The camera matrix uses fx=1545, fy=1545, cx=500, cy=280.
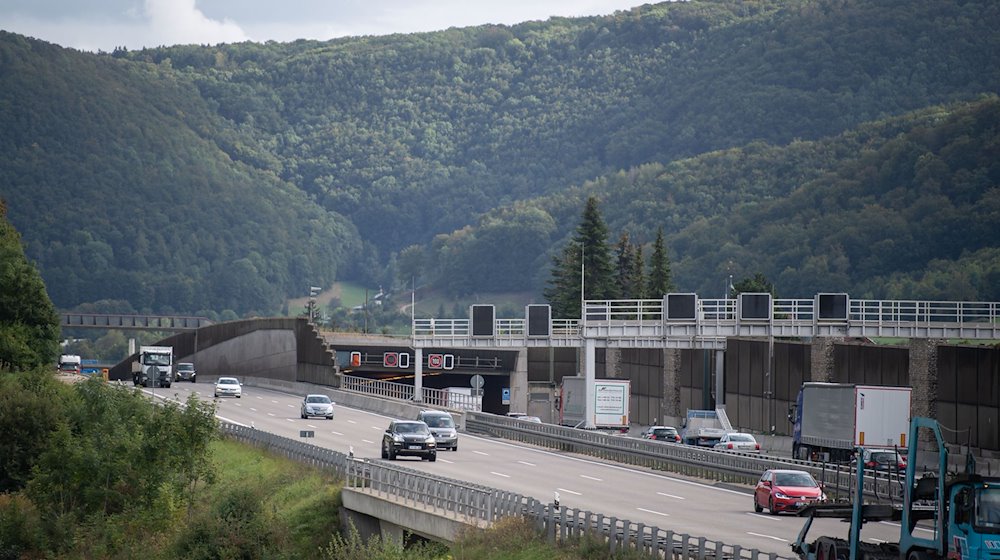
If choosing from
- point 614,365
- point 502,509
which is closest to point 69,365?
point 614,365

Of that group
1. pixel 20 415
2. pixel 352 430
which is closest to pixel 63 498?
pixel 20 415

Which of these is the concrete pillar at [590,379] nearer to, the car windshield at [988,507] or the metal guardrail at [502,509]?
the metal guardrail at [502,509]

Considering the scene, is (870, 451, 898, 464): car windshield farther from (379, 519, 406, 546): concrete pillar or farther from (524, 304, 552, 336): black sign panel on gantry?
(524, 304, 552, 336): black sign panel on gantry

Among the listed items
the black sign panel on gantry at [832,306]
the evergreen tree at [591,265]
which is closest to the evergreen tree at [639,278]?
the evergreen tree at [591,265]

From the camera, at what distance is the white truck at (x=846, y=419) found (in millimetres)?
57594

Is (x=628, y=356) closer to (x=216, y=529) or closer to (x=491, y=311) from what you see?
(x=491, y=311)

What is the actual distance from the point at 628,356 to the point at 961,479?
3193 inches

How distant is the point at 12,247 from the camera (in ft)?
321

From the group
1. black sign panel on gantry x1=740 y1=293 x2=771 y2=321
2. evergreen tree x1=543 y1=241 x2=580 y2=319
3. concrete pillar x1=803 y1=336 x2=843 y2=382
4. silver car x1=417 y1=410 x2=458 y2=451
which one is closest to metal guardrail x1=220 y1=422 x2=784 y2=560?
silver car x1=417 y1=410 x2=458 y2=451

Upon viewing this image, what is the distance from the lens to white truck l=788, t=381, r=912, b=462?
5759cm

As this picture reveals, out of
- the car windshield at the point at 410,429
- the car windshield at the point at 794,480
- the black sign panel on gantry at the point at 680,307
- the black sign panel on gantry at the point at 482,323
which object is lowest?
the car windshield at the point at 410,429

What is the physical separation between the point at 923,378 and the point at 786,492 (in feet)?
104

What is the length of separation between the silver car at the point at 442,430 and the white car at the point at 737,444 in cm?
1084

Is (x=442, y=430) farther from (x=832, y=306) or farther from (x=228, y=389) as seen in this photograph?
(x=228, y=389)
